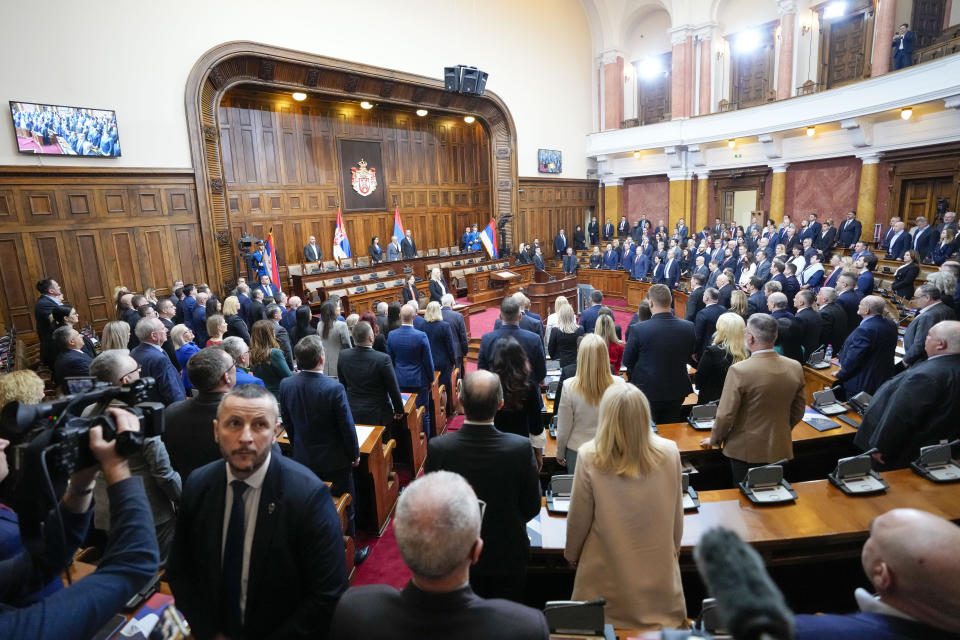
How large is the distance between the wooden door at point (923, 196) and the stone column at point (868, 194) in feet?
1.86

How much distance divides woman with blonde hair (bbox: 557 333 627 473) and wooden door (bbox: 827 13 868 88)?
14.2 meters

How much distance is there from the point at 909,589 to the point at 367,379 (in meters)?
3.09

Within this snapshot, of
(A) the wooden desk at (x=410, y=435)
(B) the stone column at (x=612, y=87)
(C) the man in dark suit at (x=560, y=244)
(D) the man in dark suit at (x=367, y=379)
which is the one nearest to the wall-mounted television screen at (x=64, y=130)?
(D) the man in dark suit at (x=367, y=379)

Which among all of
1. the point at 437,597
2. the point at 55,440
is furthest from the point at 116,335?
the point at 437,597

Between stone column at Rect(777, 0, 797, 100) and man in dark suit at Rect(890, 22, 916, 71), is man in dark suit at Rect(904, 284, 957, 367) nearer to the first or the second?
man in dark suit at Rect(890, 22, 916, 71)

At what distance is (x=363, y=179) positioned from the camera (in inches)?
516

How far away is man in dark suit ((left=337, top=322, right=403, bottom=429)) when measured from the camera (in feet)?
11.7

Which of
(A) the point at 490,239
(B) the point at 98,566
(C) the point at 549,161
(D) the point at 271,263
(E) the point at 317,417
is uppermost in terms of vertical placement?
(C) the point at 549,161

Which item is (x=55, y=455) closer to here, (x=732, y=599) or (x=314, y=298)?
(x=732, y=599)

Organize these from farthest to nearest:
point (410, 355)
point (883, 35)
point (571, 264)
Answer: point (571, 264)
point (883, 35)
point (410, 355)

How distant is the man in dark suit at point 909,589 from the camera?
3.38ft

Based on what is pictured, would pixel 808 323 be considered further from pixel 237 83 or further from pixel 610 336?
pixel 237 83

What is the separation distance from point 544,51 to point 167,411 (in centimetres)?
1581

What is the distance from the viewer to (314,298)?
968 centimetres
